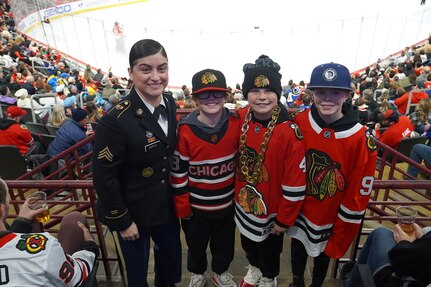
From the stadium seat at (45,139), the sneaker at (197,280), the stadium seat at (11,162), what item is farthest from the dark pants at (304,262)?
the stadium seat at (45,139)

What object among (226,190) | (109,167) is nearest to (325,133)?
(226,190)

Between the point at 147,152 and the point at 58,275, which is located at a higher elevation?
the point at 147,152

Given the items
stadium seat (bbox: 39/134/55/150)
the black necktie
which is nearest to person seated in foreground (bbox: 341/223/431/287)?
the black necktie

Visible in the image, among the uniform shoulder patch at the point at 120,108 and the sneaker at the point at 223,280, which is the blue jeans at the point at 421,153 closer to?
the sneaker at the point at 223,280

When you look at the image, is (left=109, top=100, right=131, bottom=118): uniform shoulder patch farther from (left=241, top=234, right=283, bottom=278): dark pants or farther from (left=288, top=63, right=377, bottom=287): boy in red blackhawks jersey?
(left=241, top=234, right=283, bottom=278): dark pants

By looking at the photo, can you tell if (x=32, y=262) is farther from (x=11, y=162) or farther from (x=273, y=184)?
(x=11, y=162)

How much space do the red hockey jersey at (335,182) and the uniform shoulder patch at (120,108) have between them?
35.8 inches

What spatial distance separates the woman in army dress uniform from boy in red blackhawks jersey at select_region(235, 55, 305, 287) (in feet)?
1.39

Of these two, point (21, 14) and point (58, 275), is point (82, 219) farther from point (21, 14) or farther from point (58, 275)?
point (21, 14)

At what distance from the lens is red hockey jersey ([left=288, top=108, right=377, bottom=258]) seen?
64.2 inches

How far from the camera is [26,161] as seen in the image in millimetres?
3494

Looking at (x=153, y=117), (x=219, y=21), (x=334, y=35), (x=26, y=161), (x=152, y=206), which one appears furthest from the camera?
(x=219, y=21)

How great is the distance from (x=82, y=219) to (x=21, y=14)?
22277 mm

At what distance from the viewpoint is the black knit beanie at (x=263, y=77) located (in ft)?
5.52
